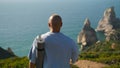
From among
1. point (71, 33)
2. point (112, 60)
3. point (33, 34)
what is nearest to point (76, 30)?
point (71, 33)

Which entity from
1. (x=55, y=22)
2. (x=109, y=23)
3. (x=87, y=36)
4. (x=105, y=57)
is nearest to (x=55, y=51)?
(x=55, y=22)

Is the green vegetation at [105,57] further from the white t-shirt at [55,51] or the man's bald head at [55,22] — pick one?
the man's bald head at [55,22]

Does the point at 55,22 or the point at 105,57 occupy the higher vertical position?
the point at 55,22

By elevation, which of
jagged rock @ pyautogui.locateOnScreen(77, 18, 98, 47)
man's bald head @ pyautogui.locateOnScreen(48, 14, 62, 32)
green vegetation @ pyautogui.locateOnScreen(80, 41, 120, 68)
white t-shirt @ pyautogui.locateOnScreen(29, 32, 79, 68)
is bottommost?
jagged rock @ pyautogui.locateOnScreen(77, 18, 98, 47)

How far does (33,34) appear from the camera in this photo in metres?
137

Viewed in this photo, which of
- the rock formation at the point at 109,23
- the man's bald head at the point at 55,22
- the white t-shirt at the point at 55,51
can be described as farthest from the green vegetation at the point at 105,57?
the rock formation at the point at 109,23

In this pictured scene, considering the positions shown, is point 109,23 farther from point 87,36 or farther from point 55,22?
point 55,22

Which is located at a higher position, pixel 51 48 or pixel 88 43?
pixel 51 48

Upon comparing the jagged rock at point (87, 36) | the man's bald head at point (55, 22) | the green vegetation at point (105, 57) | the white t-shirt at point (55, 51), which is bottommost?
the jagged rock at point (87, 36)

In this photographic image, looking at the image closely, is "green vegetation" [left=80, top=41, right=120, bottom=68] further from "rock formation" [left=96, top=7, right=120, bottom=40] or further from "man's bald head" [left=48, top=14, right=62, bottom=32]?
"rock formation" [left=96, top=7, right=120, bottom=40]

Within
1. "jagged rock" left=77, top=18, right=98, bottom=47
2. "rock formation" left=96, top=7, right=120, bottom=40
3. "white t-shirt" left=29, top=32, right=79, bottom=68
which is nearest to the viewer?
"white t-shirt" left=29, top=32, right=79, bottom=68

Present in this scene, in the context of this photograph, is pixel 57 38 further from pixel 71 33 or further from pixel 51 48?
pixel 71 33

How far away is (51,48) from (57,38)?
18 centimetres

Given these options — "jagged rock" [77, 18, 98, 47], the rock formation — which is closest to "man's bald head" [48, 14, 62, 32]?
"jagged rock" [77, 18, 98, 47]
